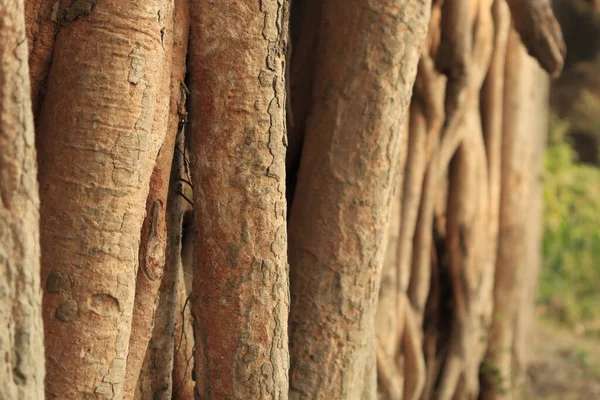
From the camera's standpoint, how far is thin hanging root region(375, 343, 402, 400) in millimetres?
2926

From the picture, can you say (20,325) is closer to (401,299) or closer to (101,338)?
(101,338)

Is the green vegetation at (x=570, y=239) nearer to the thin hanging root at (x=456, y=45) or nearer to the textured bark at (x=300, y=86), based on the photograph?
the thin hanging root at (x=456, y=45)

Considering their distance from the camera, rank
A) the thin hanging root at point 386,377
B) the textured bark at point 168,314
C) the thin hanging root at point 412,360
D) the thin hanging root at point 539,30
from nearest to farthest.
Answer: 1. the textured bark at point 168,314
2. the thin hanging root at point 539,30
3. the thin hanging root at point 386,377
4. the thin hanging root at point 412,360

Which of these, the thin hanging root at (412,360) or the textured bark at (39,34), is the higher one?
the textured bark at (39,34)

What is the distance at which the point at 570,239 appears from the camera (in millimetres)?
7262

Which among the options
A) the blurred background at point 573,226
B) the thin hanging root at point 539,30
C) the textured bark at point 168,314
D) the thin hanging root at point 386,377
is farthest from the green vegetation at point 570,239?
the textured bark at point 168,314

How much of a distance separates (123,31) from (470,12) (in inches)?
74.3

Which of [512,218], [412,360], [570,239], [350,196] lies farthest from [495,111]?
[570,239]

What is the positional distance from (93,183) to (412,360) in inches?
73.9

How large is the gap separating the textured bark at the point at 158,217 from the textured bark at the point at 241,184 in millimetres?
33

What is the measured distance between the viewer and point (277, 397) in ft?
6.44

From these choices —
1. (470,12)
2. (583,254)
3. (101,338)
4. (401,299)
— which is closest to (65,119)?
(101,338)

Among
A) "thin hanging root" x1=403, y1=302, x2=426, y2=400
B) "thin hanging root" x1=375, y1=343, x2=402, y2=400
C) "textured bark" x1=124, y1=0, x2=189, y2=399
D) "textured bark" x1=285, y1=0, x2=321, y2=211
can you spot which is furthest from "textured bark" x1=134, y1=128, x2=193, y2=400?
"thin hanging root" x1=403, y1=302, x2=426, y2=400

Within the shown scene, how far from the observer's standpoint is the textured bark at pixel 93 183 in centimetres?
163
